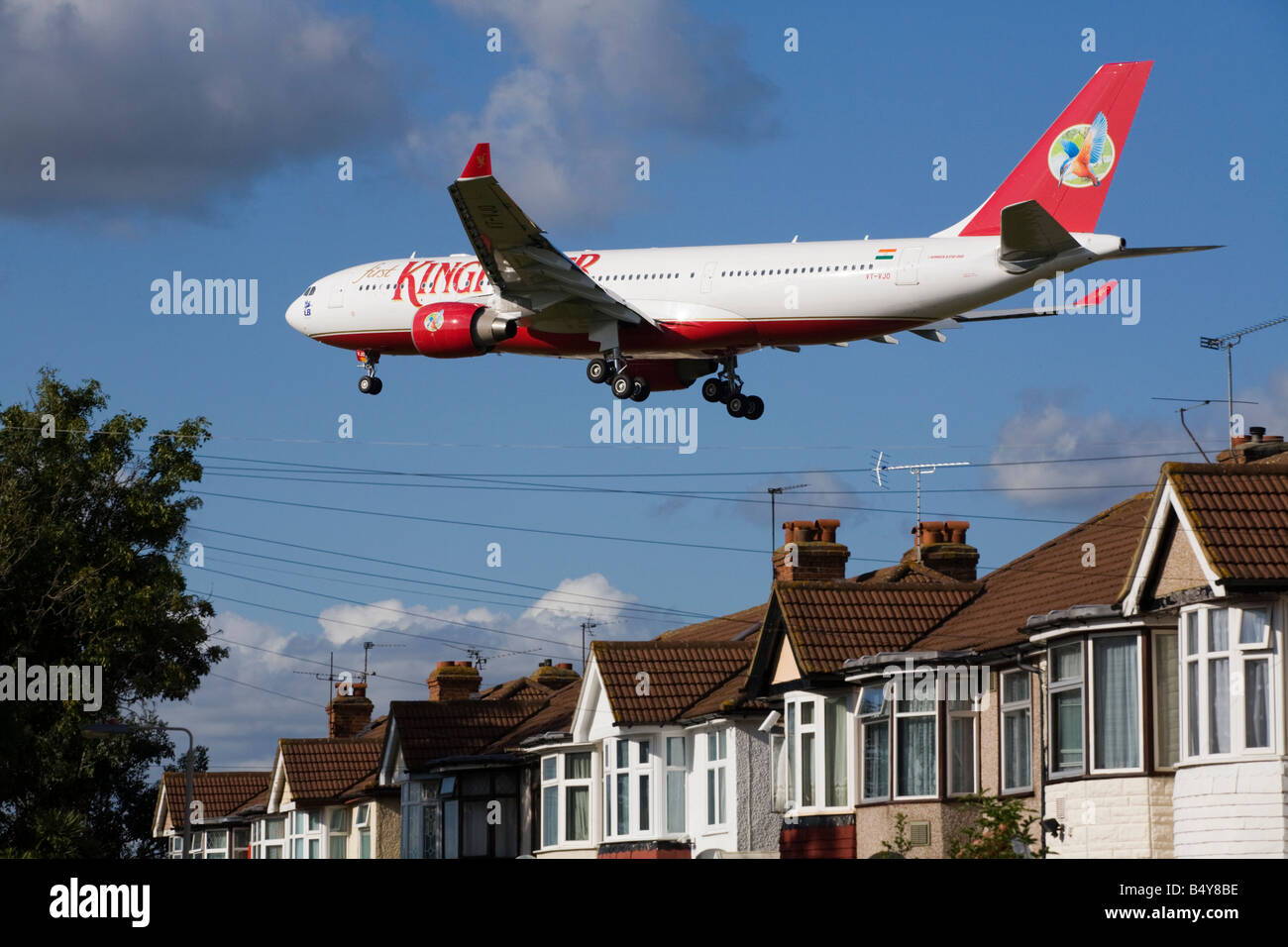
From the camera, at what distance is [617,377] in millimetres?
45594

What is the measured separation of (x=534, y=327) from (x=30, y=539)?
13803mm

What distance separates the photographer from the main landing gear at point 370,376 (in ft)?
162

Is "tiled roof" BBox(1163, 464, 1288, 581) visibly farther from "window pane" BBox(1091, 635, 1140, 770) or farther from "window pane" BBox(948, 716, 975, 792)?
"window pane" BBox(948, 716, 975, 792)

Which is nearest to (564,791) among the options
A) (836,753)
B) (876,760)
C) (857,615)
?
(857,615)

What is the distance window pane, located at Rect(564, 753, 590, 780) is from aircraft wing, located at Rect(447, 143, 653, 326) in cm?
1150

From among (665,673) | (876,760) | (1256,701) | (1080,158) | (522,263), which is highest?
(1080,158)

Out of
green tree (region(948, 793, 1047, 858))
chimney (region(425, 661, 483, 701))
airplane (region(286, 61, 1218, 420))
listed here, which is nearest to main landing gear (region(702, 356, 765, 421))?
airplane (region(286, 61, 1218, 420))

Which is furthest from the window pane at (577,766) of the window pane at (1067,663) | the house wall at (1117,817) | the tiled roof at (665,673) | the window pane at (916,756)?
the house wall at (1117,817)

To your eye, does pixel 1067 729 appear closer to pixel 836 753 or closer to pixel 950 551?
pixel 836 753

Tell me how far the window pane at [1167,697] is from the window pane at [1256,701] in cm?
203

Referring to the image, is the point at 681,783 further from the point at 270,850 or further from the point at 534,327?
the point at 270,850

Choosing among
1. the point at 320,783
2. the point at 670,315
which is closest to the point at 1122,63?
the point at 670,315

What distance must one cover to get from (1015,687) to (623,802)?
687 inches

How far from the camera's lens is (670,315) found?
148 feet
